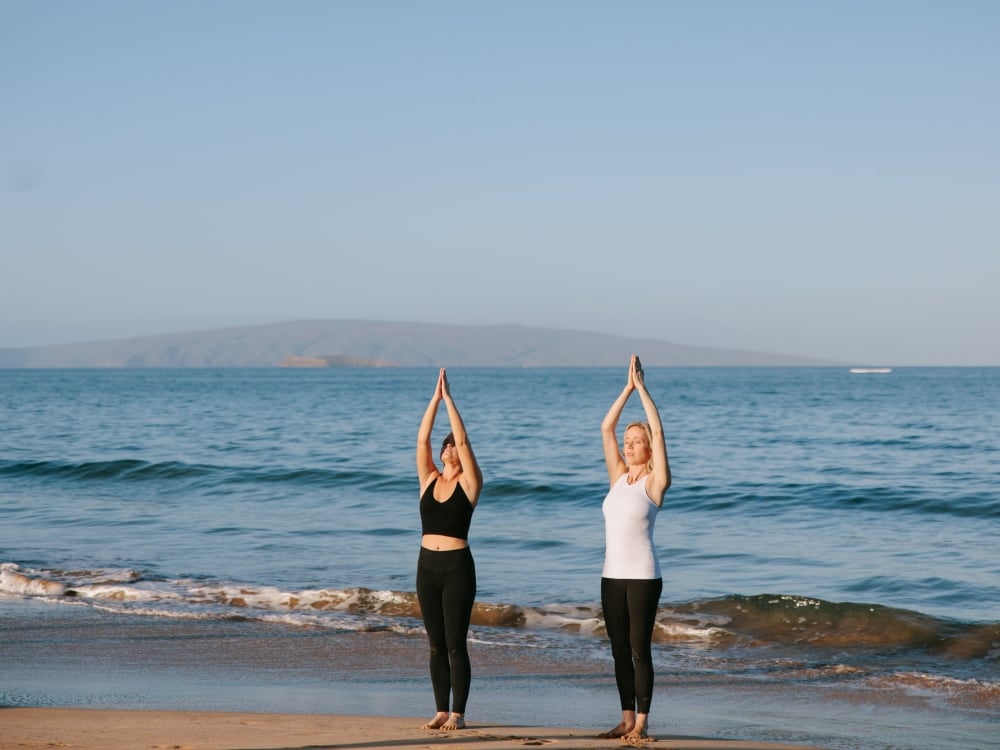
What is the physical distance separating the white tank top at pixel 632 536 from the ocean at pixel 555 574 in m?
1.46

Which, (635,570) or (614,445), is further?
(614,445)

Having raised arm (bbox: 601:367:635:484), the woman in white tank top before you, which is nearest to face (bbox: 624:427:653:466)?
the woman in white tank top

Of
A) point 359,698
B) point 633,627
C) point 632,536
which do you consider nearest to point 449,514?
point 632,536

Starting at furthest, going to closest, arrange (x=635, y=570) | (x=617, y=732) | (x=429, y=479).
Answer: (x=429, y=479), (x=617, y=732), (x=635, y=570)

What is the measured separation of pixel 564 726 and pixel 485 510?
1333 cm

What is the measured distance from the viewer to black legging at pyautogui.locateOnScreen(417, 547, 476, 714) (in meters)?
6.82

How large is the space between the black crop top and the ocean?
1633 mm

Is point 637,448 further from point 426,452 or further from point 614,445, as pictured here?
point 426,452

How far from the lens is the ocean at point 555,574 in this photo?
863 centimetres

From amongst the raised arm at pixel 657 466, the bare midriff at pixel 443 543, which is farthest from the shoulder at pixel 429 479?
the raised arm at pixel 657 466

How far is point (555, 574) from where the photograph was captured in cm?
1405

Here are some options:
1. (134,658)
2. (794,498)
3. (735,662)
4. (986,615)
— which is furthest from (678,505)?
(134,658)

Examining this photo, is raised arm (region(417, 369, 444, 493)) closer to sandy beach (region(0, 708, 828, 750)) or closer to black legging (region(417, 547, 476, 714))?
black legging (region(417, 547, 476, 714))

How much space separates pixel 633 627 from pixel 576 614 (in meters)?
5.22
